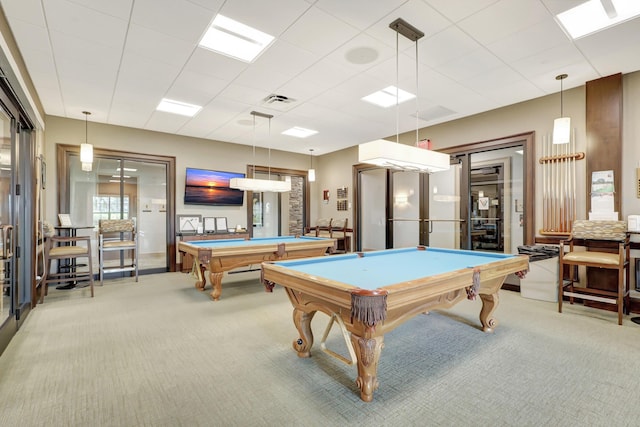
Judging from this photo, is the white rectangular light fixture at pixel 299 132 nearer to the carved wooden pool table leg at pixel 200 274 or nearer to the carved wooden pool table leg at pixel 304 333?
the carved wooden pool table leg at pixel 200 274

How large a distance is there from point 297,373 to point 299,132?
4.83 metres

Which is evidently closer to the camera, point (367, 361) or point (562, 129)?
point (367, 361)

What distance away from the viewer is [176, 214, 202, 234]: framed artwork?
20.5 feet

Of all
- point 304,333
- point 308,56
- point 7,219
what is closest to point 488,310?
point 304,333

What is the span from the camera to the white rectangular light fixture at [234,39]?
2.73 meters

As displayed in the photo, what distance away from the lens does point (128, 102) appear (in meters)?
4.49

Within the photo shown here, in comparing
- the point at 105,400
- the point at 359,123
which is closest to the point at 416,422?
the point at 105,400

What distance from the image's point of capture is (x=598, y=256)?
11.4 feet

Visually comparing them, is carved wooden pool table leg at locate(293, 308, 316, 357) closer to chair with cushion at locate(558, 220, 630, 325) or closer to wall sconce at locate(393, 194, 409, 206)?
chair with cushion at locate(558, 220, 630, 325)

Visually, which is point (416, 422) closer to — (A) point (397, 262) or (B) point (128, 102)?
(A) point (397, 262)

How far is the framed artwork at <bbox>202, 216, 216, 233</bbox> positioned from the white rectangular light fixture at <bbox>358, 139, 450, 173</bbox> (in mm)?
4537

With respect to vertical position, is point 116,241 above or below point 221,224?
below

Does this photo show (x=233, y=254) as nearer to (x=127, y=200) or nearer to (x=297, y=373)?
(x=297, y=373)

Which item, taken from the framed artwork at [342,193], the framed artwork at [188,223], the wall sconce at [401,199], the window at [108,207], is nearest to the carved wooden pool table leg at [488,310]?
the wall sconce at [401,199]
